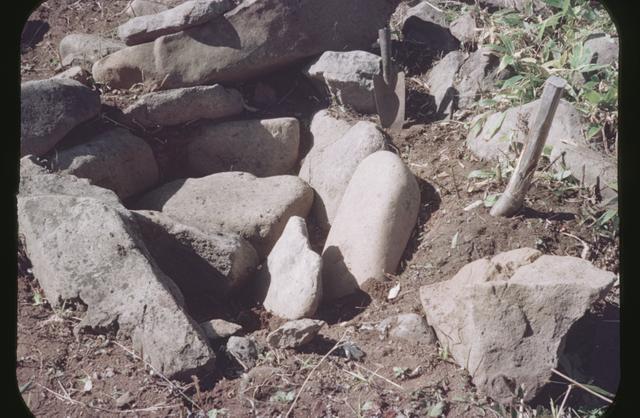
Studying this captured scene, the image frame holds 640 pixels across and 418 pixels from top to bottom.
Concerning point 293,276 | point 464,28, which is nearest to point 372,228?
point 293,276

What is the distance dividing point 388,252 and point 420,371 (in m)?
0.80

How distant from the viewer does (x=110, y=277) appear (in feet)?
11.2

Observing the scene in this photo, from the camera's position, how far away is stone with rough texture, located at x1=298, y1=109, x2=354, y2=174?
4876 mm

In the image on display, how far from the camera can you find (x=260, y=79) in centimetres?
522

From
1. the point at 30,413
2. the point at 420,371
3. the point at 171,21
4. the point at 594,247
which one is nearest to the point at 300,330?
the point at 420,371

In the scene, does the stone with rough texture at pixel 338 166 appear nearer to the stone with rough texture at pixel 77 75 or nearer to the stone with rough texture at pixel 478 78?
the stone with rough texture at pixel 478 78

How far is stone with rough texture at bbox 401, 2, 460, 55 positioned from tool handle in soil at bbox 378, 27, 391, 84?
53 centimetres

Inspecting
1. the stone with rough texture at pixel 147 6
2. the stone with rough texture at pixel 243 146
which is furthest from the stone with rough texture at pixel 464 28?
the stone with rough texture at pixel 147 6

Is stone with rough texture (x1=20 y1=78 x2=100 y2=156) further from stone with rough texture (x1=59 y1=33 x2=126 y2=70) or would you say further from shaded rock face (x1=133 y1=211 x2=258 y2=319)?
shaded rock face (x1=133 y1=211 x2=258 y2=319)

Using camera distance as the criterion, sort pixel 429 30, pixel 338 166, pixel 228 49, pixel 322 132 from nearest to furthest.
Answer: pixel 338 166 → pixel 228 49 → pixel 322 132 → pixel 429 30

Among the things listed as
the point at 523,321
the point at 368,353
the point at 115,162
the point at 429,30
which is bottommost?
the point at 368,353

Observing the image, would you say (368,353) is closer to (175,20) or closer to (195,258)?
(195,258)

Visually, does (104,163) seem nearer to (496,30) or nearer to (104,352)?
(104,352)

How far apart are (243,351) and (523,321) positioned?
1.26 metres
